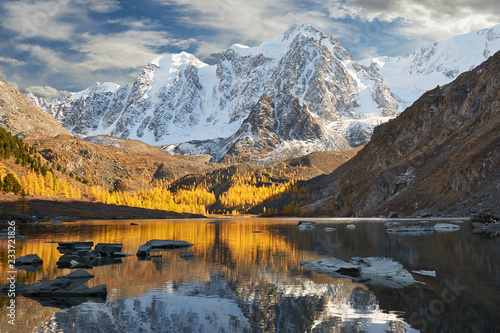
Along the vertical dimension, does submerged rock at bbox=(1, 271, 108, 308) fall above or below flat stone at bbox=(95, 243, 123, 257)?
below

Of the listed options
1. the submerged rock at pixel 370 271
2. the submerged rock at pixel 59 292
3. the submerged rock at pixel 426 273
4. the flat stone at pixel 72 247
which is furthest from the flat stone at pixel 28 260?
the submerged rock at pixel 426 273

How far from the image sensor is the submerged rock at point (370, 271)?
2833cm

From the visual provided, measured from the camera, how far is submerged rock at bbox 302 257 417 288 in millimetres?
28328

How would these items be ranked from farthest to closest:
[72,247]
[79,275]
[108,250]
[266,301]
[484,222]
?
[484,222], [72,247], [108,250], [79,275], [266,301]

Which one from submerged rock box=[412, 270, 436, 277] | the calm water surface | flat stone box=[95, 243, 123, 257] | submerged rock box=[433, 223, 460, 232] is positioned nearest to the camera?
the calm water surface

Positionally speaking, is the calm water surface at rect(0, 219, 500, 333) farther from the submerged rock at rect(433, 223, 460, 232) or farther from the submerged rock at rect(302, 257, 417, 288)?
the submerged rock at rect(433, 223, 460, 232)

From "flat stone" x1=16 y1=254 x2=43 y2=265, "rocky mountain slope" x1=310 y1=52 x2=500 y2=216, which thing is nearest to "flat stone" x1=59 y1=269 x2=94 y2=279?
"flat stone" x1=16 y1=254 x2=43 y2=265

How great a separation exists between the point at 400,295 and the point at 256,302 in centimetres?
823

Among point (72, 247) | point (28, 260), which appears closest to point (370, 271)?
point (28, 260)

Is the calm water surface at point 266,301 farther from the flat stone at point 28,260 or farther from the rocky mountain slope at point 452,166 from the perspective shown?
the rocky mountain slope at point 452,166

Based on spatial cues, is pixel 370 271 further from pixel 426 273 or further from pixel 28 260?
pixel 28 260

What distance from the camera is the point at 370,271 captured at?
102 ft

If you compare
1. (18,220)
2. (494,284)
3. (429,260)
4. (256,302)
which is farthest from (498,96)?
(18,220)

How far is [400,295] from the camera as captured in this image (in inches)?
965
